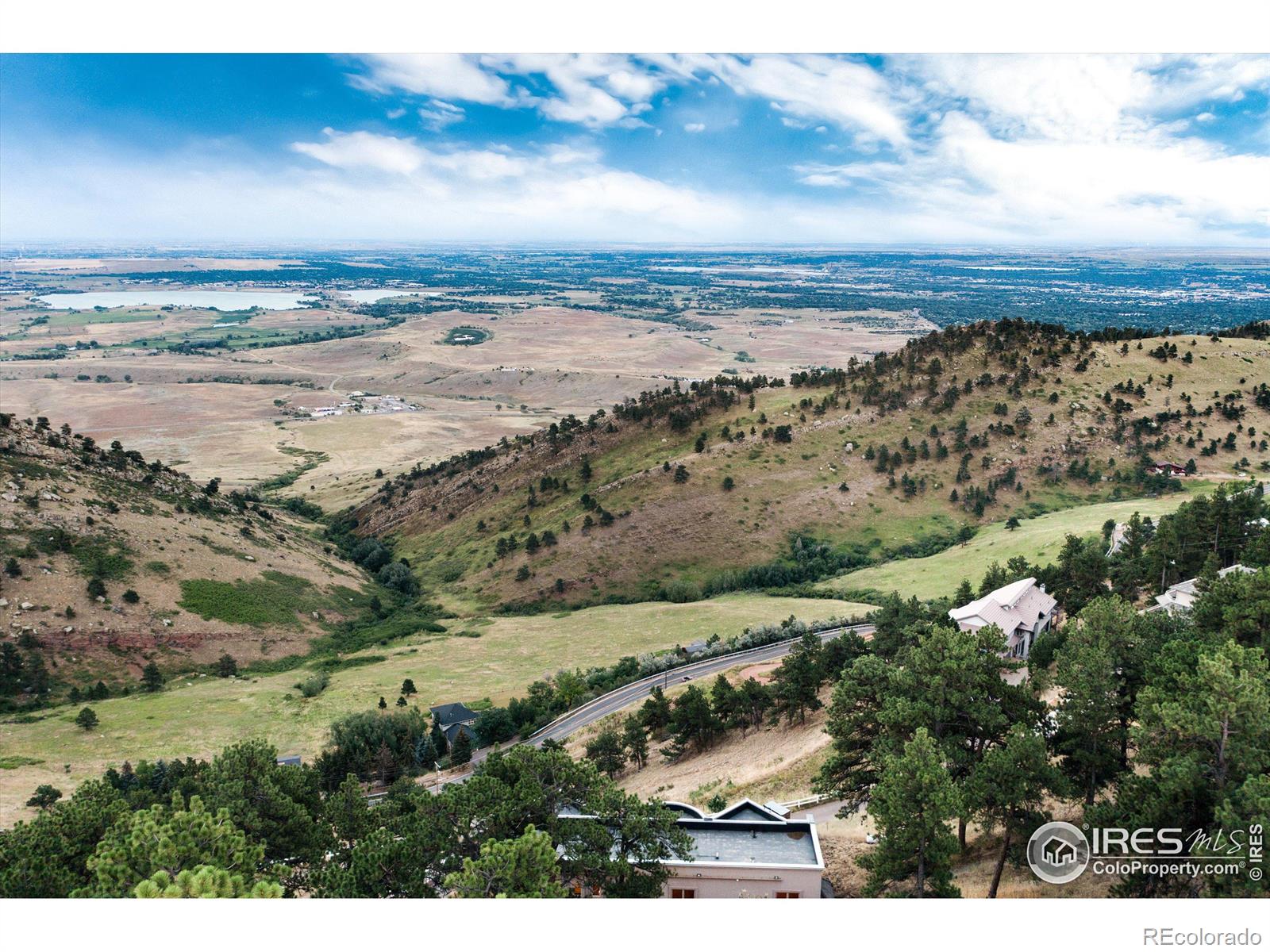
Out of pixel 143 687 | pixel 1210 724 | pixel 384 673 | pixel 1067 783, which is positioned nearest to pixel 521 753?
pixel 1067 783

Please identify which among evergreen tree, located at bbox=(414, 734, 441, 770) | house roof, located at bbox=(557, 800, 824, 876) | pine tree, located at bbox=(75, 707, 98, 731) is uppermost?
house roof, located at bbox=(557, 800, 824, 876)

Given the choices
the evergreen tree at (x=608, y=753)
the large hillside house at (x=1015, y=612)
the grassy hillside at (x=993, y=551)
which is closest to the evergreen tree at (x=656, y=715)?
the evergreen tree at (x=608, y=753)

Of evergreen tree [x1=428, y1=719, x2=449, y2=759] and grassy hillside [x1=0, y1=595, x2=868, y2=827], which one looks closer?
grassy hillside [x1=0, y1=595, x2=868, y2=827]

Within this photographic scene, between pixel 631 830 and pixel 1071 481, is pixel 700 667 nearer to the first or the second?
pixel 631 830

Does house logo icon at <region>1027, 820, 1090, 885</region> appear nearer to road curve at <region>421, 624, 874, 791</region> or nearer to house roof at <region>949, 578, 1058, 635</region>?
house roof at <region>949, 578, 1058, 635</region>

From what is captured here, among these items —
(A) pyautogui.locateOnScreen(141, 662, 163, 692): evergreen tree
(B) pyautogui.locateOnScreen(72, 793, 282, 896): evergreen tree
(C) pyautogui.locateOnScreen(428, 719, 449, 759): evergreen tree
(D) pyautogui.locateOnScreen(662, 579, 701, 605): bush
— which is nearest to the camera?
(B) pyautogui.locateOnScreen(72, 793, 282, 896): evergreen tree

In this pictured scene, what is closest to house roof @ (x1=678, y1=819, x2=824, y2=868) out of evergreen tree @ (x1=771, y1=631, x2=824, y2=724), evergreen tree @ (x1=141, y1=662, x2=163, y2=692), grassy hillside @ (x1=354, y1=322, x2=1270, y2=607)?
evergreen tree @ (x1=771, y1=631, x2=824, y2=724)

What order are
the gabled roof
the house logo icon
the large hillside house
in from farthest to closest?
the large hillside house < the gabled roof < the house logo icon

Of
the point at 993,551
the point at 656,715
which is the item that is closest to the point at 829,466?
the point at 993,551
